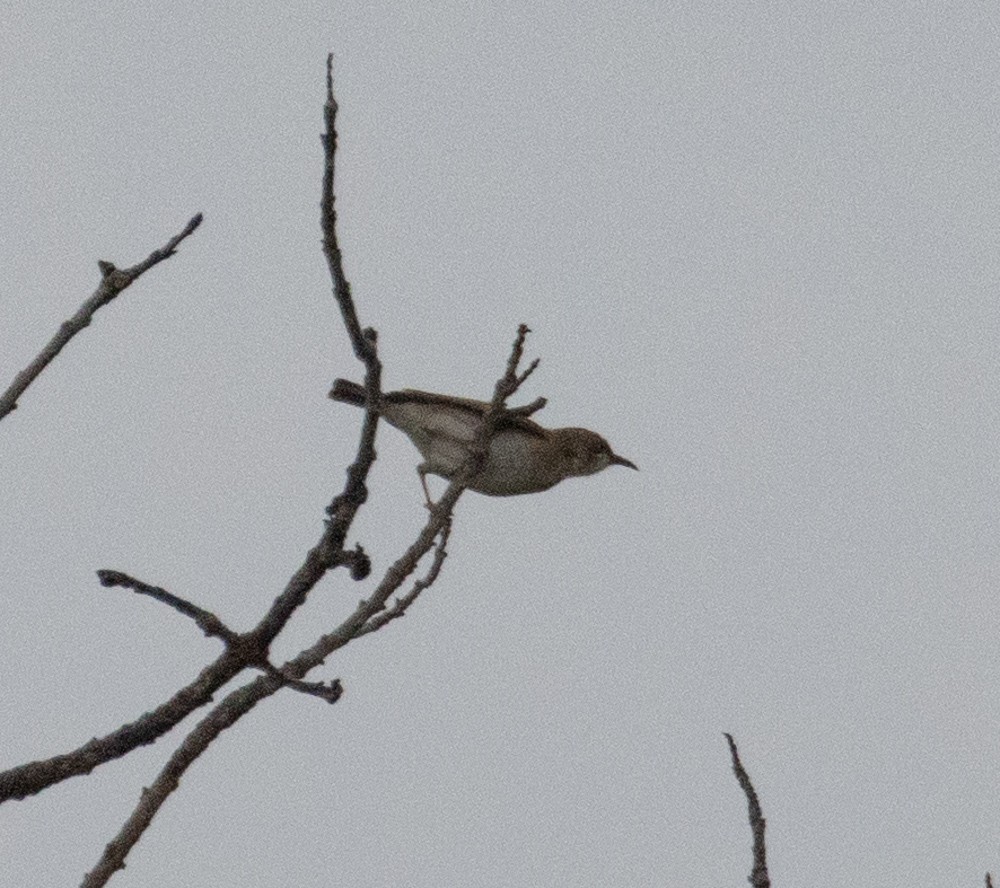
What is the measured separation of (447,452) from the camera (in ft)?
32.3

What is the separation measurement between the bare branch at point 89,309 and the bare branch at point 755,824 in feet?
5.57

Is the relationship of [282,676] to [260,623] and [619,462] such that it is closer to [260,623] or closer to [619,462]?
[260,623]

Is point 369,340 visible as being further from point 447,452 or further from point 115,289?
point 447,452

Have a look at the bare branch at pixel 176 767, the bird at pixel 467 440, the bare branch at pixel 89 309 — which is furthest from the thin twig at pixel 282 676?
the bird at pixel 467 440

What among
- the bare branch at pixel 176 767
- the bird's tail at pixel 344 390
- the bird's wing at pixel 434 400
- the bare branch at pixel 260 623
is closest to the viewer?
the bare branch at pixel 176 767

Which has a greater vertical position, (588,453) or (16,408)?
(588,453)

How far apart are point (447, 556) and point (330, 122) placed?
139 centimetres

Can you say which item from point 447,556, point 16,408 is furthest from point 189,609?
point 447,556

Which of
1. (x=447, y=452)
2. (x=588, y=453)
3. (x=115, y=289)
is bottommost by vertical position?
(x=115, y=289)

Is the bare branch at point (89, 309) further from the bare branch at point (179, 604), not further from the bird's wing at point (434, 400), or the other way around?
the bird's wing at point (434, 400)

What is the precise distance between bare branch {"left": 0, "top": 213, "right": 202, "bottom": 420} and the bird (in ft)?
17.0

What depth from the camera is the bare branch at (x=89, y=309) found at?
3.57 metres

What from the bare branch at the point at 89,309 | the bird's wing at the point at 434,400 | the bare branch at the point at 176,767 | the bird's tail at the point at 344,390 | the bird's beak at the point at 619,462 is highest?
the bird's beak at the point at 619,462

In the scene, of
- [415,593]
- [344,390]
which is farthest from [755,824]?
[344,390]
